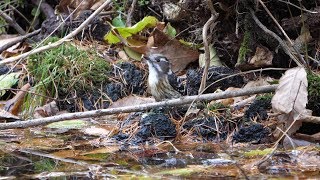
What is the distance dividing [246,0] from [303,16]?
530 millimetres

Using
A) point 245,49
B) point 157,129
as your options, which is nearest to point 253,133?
point 157,129

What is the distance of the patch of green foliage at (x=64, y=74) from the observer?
621 centimetres

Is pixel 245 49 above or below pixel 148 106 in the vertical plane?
above

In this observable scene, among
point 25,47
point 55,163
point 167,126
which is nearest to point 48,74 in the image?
point 25,47

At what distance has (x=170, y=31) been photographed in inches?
265

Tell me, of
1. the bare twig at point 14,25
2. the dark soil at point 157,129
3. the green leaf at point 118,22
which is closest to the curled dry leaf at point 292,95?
the dark soil at point 157,129

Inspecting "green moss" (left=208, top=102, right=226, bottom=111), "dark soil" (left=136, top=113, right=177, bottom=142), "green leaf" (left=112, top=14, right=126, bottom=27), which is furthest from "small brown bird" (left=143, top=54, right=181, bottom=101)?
"green leaf" (left=112, top=14, right=126, bottom=27)

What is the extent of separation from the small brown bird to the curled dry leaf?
134 centimetres

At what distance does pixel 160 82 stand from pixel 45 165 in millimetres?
1693

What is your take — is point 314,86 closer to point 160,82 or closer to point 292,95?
point 292,95

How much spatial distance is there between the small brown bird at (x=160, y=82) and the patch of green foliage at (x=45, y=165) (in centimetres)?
150

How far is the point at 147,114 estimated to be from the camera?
16.3 feet

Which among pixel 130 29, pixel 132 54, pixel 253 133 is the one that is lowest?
pixel 253 133

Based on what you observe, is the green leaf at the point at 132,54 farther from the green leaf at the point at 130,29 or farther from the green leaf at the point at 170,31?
the green leaf at the point at 170,31
